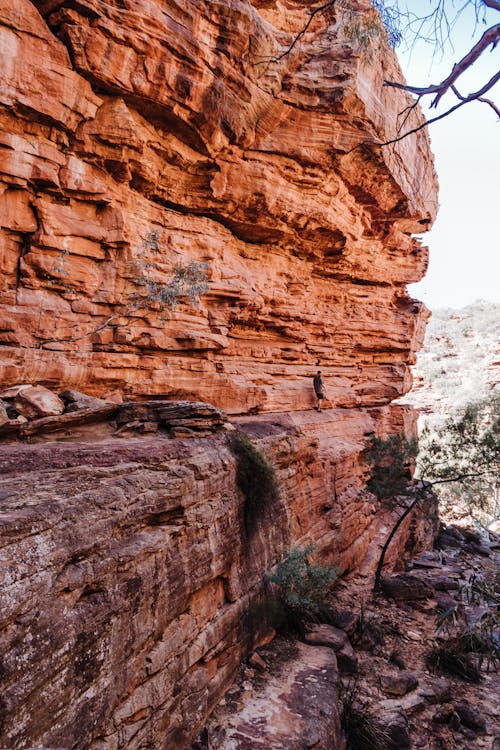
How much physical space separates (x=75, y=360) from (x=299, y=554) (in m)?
6.42

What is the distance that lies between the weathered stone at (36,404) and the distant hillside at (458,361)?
28.2m

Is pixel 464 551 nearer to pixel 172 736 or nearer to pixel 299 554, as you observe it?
pixel 299 554

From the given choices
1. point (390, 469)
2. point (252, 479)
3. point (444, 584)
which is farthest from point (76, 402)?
point (444, 584)

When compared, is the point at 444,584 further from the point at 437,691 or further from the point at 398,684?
the point at 398,684

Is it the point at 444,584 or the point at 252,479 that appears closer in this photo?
the point at 252,479

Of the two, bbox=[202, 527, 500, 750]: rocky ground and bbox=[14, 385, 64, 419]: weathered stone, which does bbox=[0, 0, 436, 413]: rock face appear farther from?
bbox=[202, 527, 500, 750]: rocky ground

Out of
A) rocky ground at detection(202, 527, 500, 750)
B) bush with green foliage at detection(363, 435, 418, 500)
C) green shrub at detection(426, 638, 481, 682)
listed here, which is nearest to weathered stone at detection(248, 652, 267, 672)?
rocky ground at detection(202, 527, 500, 750)

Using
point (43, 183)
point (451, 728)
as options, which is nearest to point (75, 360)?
point (43, 183)

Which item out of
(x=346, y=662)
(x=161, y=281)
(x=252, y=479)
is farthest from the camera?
(x=161, y=281)

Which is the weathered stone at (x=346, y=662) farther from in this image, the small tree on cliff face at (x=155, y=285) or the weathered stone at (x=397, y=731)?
the small tree on cliff face at (x=155, y=285)

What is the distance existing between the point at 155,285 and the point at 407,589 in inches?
419

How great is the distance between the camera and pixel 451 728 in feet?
26.8

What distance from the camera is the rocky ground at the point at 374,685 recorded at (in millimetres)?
6531

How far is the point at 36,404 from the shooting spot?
7.47 m
